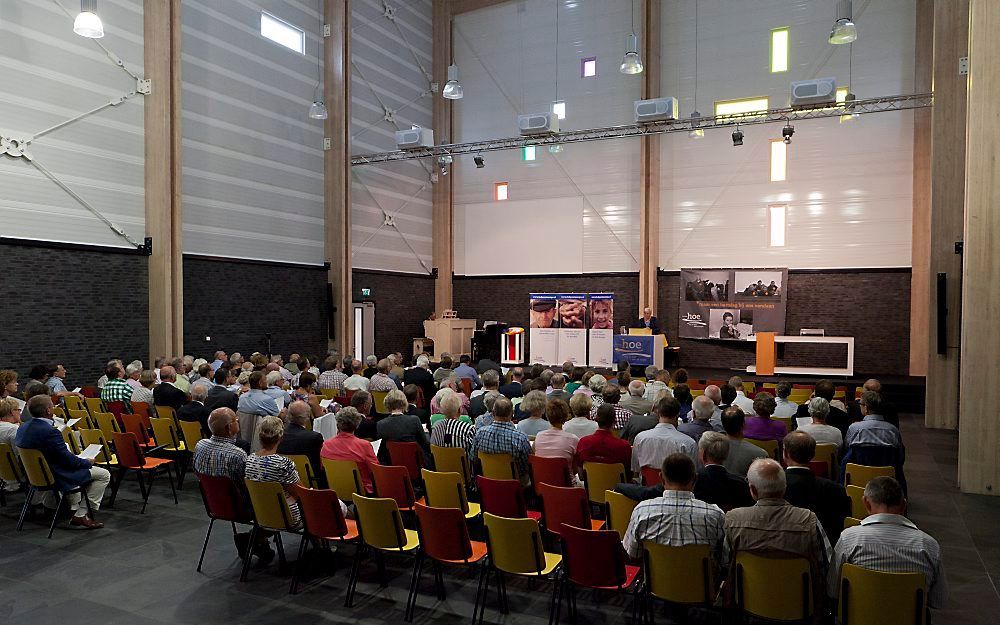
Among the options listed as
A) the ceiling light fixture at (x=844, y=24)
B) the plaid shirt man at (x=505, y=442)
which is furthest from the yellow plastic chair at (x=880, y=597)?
the ceiling light fixture at (x=844, y=24)

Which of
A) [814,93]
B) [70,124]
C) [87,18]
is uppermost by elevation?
[814,93]

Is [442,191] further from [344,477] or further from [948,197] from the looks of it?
[344,477]

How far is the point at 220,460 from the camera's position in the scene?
516cm

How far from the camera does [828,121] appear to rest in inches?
642

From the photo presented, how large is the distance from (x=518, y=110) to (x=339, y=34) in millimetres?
5393

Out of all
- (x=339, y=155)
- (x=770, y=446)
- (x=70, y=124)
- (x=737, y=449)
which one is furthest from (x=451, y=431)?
(x=339, y=155)

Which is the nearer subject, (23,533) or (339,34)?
(23,533)

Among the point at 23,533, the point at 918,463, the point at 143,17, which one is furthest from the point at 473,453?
the point at 143,17

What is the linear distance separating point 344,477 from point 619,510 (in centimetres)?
220

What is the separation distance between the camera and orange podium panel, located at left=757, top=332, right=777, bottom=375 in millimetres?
15352

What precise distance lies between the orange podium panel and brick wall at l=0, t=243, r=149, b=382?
41.5 feet

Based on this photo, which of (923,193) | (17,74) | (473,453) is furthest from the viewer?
(923,193)

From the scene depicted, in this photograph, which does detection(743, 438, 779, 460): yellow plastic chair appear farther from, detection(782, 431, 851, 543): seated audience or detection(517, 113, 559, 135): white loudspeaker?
detection(517, 113, 559, 135): white loudspeaker

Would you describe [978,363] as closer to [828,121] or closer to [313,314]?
[828,121]
